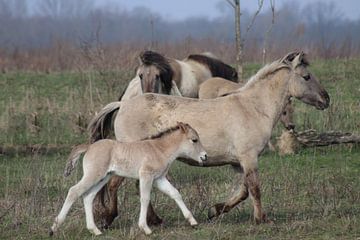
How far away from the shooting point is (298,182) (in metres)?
11.9

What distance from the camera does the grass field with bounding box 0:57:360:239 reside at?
9.05m

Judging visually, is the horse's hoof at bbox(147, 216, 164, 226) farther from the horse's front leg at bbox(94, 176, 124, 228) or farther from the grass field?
the horse's front leg at bbox(94, 176, 124, 228)

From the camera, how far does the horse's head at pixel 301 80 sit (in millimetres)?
10258

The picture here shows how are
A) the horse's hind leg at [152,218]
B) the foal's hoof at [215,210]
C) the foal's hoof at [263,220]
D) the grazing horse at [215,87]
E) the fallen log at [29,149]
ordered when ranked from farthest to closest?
the fallen log at [29,149] < the grazing horse at [215,87] < the foal's hoof at [215,210] < the horse's hind leg at [152,218] < the foal's hoof at [263,220]

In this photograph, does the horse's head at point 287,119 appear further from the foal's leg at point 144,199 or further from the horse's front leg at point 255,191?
the foal's leg at point 144,199

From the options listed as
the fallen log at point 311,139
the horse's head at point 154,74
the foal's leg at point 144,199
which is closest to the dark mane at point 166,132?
the foal's leg at point 144,199

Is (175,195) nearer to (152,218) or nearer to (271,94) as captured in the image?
(152,218)

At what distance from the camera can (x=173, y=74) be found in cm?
1492

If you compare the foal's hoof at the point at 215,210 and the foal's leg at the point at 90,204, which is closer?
the foal's leg at the point at 90,204

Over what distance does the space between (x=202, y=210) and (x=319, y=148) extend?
573 centimetres

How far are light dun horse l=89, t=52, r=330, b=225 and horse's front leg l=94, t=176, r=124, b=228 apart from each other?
0.02 m

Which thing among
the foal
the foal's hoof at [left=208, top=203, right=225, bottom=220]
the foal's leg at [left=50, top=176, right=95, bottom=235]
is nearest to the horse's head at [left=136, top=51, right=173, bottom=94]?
the foal's hoof at [left=208, top=203, right=225, bottom=220]

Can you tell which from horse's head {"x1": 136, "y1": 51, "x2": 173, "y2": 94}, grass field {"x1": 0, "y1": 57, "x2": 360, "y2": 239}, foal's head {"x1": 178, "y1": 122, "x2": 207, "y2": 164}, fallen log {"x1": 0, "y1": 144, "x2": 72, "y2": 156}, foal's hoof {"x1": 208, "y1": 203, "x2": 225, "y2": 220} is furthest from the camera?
fallen log {"x1": 0, "y1": 144, "x2": 72, "y2": 156}

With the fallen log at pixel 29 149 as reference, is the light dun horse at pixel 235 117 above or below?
above
